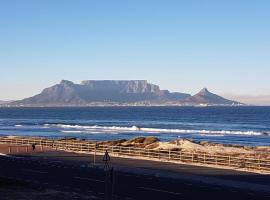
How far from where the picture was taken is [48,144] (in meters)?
61.5

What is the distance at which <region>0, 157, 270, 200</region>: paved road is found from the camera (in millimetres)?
25062

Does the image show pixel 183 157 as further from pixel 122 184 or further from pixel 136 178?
pixel 122 184

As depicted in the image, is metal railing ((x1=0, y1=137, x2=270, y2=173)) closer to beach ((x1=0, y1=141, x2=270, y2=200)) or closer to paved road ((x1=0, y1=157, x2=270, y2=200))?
beach ((x1=0, y1=141, x2=270, y2=200))

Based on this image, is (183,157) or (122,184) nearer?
(122,184)

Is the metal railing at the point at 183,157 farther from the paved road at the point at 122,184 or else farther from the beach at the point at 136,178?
the paved road at the point at 122,184

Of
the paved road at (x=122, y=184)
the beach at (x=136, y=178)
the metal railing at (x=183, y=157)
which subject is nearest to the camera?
the paved road at (x=122, y=184)

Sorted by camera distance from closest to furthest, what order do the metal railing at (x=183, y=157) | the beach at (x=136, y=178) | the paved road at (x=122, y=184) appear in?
the paved road at (x=122, y=184) → the beach at (x=136, y=178) → the metal railing at (x=183, y=157)

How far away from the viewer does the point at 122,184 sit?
29234 millimetres

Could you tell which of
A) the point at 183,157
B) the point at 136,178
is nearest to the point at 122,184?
the point at 136,178

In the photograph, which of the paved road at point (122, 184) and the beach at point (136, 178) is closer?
the paved road at point (122, 184)

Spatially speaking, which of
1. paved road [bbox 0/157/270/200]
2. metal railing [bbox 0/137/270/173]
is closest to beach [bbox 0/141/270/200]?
paved road [bbox 0/157/270/200]

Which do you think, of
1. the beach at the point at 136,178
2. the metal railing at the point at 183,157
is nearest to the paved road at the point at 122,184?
the beach at the point at 136,178

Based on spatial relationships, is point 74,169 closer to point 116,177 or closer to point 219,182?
point 116,177

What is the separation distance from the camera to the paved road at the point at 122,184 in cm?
2506
